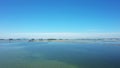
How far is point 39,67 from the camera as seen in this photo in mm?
11273

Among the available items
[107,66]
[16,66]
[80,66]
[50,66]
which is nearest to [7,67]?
[16,66]

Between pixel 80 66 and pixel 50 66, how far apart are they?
2.33 meters

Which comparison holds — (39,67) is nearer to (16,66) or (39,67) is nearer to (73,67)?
(16,66)

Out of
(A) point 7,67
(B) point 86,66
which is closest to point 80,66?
(B) point 86,66

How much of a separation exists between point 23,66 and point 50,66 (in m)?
2.08

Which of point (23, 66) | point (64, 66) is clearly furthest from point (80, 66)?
point (23, 66)

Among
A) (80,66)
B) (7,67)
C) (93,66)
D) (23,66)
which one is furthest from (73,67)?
(7,67)

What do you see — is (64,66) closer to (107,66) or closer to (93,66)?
(93,66)

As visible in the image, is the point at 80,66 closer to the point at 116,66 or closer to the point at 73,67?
the point at 73,67

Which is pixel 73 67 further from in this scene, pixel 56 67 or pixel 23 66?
pixel 23 66

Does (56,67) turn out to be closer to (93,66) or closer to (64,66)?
(64,66)

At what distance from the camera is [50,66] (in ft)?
38.3

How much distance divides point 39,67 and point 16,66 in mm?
1806

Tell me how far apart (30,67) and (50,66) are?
1538 millimetres
